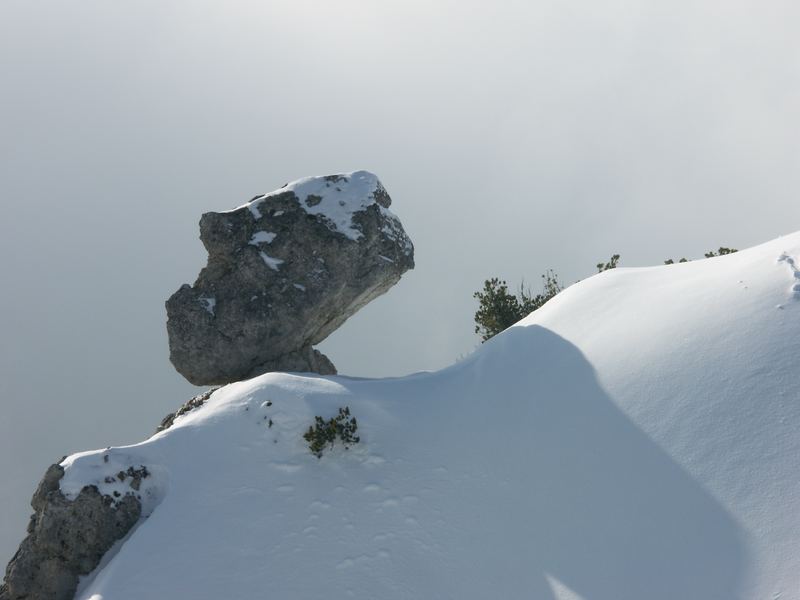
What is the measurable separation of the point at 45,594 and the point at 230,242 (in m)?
7.77

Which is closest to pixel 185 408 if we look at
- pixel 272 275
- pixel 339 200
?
pixel 272 275

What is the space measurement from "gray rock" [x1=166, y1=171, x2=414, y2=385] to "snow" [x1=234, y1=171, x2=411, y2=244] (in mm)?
22

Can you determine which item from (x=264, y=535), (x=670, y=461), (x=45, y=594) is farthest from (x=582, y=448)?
(x=45, y=594)

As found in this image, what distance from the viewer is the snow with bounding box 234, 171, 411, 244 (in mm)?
15234

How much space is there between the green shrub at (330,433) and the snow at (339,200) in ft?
18.0

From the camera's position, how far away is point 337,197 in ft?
50.9

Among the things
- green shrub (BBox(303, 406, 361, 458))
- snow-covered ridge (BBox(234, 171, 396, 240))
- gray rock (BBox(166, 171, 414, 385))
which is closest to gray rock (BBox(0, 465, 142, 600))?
green shrub (BBox(303, 406, 361, 458))

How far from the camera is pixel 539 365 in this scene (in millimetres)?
11359

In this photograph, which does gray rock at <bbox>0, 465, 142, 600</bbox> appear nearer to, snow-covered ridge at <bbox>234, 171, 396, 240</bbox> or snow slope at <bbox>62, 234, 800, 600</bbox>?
snow slope at <bbox>62, 234, 800, 600</bbox>

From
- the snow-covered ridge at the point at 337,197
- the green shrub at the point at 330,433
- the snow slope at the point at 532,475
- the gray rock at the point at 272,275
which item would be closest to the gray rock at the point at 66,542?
the snow slope at the point at 532,475

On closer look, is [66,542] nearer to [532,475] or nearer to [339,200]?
[532,475]

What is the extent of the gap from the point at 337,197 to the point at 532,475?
27.3 ft

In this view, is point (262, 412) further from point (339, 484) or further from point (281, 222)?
point (281, 222)

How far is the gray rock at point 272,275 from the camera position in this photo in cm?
1499
